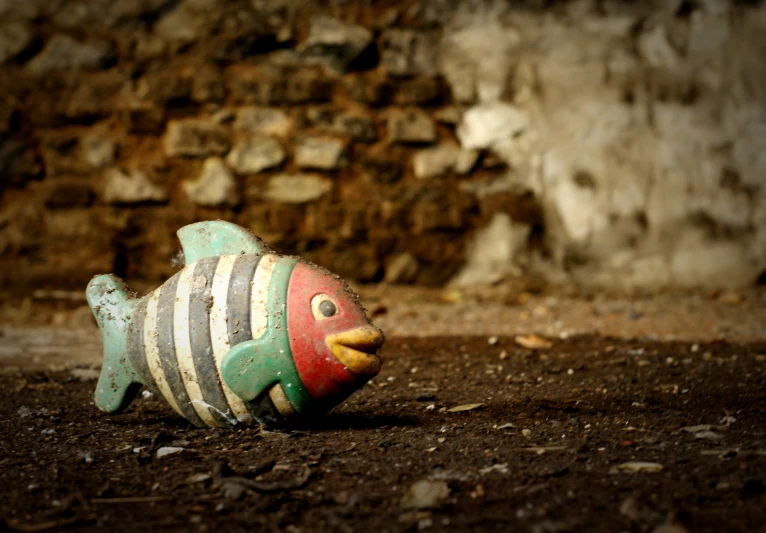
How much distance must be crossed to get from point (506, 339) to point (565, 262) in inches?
46.9

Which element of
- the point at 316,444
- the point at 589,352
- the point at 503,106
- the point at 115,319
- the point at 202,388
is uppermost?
the point at 503,106

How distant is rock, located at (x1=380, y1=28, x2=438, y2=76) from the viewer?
4637mm

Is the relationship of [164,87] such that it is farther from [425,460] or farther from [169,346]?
[425,460]

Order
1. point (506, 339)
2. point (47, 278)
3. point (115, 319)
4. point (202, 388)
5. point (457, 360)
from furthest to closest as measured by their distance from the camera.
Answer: point (47, 278)
point (506, 339)
point (457, 360)
point (115, 319)
point (202, 388)

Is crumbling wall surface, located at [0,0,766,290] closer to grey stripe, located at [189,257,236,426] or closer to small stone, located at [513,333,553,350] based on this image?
small stone, located at [513,333,553,350]

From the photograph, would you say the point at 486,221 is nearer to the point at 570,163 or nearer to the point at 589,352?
the point at 570,163

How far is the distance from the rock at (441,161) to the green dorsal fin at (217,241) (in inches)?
105

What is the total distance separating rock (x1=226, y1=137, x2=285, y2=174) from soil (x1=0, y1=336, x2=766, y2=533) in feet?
6.29

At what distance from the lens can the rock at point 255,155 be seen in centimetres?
454

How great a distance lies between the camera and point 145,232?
4.52 meters

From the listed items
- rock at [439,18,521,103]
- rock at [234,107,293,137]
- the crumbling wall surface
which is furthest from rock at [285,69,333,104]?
rock at [439,18,521,103]

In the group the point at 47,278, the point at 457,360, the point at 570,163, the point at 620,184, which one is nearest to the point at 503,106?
the point at 570,163

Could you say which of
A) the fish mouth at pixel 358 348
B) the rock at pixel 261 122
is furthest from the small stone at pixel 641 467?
the rock at pixel 261 122

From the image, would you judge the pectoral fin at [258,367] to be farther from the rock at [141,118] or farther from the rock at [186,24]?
the rock at [186,24]
